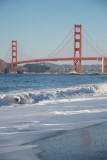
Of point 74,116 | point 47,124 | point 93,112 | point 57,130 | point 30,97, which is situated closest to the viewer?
point 57,130

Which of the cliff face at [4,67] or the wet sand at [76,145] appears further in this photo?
the cliff face at [4,67]

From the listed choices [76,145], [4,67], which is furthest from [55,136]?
[4,67]

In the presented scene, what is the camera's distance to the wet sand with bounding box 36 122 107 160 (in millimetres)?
2404

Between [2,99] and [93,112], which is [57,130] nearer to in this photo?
[93,112]

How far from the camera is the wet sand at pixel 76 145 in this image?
7.89 ft

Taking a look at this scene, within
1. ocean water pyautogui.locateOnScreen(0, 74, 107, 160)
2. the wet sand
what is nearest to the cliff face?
ocean water pyautogui.locateOnScreen(0, 74, 107, 160)

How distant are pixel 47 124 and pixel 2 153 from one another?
1374mm

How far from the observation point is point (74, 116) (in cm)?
450

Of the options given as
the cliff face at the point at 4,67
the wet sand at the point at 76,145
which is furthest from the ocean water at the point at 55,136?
the cliff face at the point at 4,67

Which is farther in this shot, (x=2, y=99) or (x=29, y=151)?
(x=2, y=99)

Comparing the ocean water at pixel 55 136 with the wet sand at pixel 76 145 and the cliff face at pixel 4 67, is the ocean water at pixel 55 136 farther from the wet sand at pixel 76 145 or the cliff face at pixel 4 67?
the cliff face at pixel 4 67

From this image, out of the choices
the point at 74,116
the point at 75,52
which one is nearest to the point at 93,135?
the point at 74,116

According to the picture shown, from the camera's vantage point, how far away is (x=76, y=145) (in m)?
2.73

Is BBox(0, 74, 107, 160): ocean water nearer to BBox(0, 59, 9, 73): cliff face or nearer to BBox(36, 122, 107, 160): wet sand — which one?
BBox(36, 122, 107, 160): wet sand
